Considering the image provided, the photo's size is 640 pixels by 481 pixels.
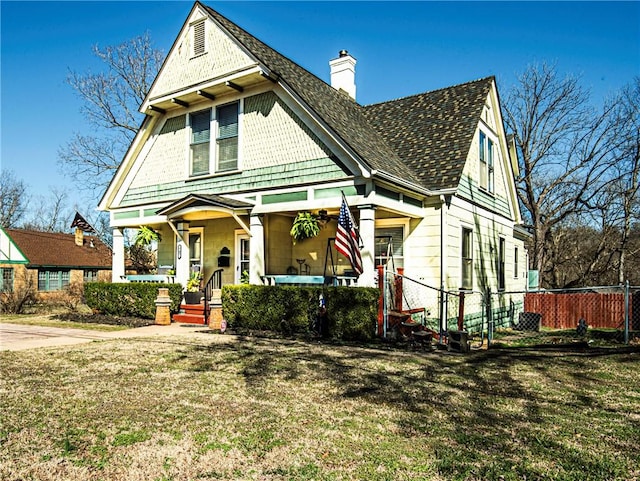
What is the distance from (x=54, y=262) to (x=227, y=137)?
19.9 metres

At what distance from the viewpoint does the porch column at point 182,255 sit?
14.7 metres

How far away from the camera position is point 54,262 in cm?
2941

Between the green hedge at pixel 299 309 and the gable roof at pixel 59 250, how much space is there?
20.5m

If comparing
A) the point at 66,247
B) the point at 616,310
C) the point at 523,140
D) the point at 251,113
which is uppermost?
the point at 523,140

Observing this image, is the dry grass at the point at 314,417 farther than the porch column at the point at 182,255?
No

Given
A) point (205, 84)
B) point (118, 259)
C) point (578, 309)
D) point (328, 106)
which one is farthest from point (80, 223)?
point (578, 309)

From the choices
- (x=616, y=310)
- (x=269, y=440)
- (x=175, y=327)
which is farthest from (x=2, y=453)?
(x=616, y=310)

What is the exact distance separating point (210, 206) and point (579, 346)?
8.97 meters

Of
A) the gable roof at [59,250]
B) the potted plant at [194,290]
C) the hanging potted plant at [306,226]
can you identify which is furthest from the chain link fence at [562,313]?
the gable roof at [59,250]

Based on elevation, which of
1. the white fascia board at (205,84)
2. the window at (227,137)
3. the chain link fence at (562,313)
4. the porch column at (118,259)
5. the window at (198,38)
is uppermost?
the window at (198,38)

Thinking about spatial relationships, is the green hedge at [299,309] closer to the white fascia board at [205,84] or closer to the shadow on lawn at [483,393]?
the shadow on lawn at [483,393]

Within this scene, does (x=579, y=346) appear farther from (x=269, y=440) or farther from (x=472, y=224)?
(x=269, y=440)

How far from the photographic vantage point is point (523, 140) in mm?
30172

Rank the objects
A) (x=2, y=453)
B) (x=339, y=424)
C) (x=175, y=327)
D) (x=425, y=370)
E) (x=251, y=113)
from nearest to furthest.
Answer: (x=2, y=453)
(x=339, y=424)
(x=425, y=370)
(x=175, y=327)
(x=251, y=113)
